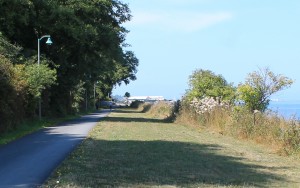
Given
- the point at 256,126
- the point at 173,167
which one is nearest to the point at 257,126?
the point at 256,126

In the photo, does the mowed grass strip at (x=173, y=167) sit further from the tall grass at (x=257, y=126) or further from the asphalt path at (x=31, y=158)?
the tall grass at (x=257, y=126)

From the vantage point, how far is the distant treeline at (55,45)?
30.7 meters

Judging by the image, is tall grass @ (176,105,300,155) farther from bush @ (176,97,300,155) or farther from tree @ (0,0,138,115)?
tree @ (0,0,138,115)

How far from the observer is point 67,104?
4822 centimetres

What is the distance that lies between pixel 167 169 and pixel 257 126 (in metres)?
10.6

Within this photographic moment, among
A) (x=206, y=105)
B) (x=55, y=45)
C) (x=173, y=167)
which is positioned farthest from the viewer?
(x=55, y=45)

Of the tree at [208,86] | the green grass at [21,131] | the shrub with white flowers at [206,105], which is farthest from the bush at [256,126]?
the green grass at [21,131]

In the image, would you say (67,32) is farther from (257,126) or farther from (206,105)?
(257,126)

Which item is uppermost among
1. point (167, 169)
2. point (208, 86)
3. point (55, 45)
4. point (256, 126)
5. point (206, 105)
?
point (55, 45)

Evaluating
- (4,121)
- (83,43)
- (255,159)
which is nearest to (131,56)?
(83,43)

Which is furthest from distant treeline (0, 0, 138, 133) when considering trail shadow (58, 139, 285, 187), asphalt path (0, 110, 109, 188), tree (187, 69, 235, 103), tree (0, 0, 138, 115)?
trail shadow (58, 139, 285, 187)

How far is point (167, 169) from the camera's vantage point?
12555 mm

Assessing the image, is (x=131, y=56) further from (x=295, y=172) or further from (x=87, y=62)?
(x=295, y=172)

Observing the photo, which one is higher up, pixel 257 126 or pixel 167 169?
pixel 257 126
